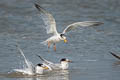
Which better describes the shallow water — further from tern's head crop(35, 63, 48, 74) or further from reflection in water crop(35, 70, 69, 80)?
tern's head crop(35, 63, 48, 74)

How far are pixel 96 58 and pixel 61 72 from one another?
178cm

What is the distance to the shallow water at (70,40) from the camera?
1229 centimetres

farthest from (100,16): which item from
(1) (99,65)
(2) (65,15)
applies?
(1) (99,65)

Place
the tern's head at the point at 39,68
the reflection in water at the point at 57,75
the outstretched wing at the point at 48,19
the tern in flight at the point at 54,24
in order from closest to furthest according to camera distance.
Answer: the reflection in water at the point at 57,75 < the tern's head at the point at 39,68 < the outstretched wing at the point at 48,19 < the tern in flight at the point at 54,24

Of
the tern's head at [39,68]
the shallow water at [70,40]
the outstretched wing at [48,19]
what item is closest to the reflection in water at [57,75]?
the shallow water at [70,40]

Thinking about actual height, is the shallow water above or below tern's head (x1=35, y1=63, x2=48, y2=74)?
above

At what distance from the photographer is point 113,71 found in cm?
1223

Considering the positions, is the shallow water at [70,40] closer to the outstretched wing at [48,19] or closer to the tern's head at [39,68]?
the tern's head at [39,68]

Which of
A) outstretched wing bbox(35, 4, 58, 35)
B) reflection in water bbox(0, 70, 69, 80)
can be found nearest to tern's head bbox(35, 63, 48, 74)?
reflection in water bbox(0, 70, 69, 80)

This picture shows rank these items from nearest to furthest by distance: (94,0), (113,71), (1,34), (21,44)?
1. (113,71)
2. (21,44)
3. (1,34)
4. (94,0)

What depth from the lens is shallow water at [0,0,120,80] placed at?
1229 cm

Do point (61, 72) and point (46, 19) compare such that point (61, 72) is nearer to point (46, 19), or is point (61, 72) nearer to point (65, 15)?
point (46, 19)

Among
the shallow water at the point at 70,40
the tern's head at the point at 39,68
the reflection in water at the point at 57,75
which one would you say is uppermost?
the shallow water at the point at 70,40

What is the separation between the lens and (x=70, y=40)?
659 inches
